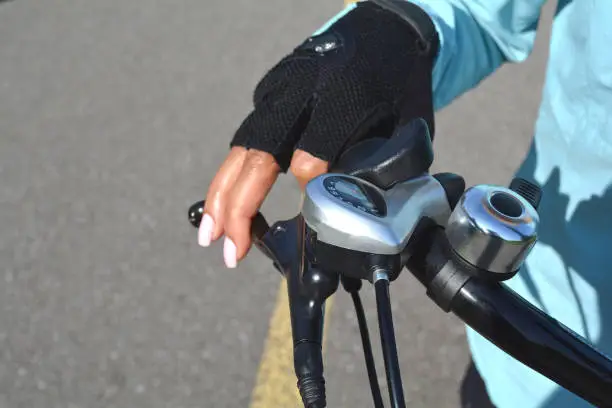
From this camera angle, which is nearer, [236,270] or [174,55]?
[236,270]

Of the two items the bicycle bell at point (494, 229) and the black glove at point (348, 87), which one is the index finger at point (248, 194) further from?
the bicycle bell at point (494, 229)

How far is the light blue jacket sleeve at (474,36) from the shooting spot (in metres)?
0.85

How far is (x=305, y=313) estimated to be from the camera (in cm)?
57

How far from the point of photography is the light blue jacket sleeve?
33.5 inches

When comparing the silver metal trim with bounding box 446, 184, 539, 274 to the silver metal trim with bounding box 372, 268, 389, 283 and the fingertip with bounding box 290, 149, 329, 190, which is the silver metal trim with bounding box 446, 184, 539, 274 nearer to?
the silver metal trim with bounding box 372, 268, 389, 283

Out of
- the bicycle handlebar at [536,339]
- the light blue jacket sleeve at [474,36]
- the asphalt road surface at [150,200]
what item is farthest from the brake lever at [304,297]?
the asphalt road surface at [150,200]

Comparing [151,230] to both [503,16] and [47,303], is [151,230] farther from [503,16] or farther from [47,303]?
[503,16]

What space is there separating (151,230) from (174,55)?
1178 mm

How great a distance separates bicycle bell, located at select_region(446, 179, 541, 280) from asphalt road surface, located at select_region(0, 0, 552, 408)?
1400 mm

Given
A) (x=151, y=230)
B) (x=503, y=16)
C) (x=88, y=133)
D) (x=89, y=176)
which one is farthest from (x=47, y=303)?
(x=503, y=16)

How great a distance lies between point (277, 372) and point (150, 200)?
0.89 meters

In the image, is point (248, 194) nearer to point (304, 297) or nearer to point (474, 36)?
point (304, 297)

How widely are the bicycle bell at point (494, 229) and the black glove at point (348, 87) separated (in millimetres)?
204

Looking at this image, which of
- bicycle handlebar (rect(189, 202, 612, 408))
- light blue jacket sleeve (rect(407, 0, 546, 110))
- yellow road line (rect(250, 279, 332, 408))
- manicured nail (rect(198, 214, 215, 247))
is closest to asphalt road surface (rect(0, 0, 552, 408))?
yellow road line (rect(250, 279, 332, 408))
